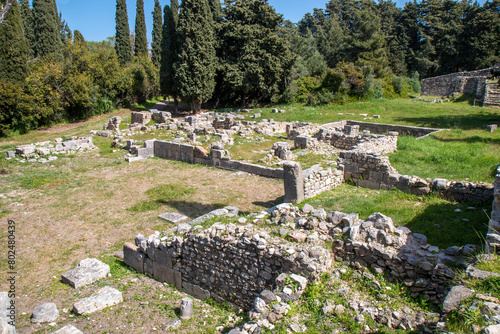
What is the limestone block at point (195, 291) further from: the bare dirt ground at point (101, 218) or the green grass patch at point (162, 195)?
the green grass patch at point (162, 195)

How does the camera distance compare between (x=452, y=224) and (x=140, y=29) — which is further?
(x=140, y=29)

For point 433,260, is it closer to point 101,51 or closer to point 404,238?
point 404,238

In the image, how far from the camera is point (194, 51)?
106 ft

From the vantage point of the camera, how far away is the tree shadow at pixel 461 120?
69.5 ft

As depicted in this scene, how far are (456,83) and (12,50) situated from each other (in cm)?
4162

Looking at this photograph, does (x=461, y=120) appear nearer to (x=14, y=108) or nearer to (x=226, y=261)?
(x=226, y=261)

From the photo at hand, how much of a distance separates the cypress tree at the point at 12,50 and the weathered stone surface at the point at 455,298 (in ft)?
105

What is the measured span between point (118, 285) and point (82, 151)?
50.3 ft

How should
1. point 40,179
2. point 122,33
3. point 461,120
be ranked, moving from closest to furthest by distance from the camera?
1. point 40,179
2. point 461,120
3. point 122,33

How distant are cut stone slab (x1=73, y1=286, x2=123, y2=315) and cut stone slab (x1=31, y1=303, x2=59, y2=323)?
0.37 meters

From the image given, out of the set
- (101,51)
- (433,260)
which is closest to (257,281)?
(433,260)

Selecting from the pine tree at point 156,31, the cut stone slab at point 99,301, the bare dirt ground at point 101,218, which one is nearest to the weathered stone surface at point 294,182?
the bare dirt ground at point 101,218

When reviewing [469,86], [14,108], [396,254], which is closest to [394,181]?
[396,254]

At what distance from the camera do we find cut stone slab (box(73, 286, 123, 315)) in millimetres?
6980
